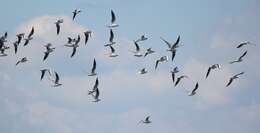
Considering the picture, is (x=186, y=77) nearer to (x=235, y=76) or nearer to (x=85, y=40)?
(x=235, y=76)

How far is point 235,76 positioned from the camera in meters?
107

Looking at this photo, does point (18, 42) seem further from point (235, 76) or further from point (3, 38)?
point (235, 76)

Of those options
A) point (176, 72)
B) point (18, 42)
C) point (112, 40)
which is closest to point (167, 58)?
point (176, 72)

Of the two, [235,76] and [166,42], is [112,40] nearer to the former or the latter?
[166,42]

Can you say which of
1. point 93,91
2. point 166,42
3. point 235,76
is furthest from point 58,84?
point 235,76

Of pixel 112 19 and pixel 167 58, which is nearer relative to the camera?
pixel 112 19

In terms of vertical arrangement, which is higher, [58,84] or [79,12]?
[79,12]

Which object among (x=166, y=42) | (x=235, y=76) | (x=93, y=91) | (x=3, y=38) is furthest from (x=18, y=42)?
(x=235, y=76)

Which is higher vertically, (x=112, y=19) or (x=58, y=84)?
(x=112, y=19)

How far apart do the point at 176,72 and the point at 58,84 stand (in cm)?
1388

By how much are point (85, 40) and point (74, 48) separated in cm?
181

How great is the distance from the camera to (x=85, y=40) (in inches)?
4124

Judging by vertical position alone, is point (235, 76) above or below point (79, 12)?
below

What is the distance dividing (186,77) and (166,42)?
26.9ft
